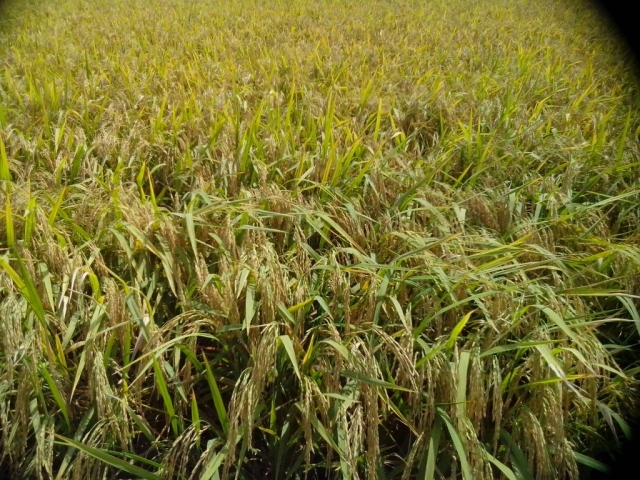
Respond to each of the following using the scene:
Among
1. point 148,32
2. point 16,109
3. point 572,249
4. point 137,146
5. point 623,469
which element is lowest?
point 148,32

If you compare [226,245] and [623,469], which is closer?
[623,469]

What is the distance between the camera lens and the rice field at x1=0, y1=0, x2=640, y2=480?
1100 mm

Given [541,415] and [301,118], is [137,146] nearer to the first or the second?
[301,118]

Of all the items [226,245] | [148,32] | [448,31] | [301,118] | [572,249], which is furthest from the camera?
[448,31]

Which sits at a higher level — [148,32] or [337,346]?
[337,346]

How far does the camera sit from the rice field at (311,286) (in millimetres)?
1100

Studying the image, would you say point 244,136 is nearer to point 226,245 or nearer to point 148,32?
point 226,245

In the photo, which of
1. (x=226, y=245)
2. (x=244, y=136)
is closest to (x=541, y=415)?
(x=226, y=245)

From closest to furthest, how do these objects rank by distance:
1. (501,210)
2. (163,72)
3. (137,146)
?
(501,210) < (137,146) < (163,72)

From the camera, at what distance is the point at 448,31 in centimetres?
449

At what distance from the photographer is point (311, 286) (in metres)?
1.37

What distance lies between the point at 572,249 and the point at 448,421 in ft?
2.82

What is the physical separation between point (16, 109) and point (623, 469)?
2.72 meters

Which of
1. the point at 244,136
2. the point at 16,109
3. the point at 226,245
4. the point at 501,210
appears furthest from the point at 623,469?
the point at 16,109
